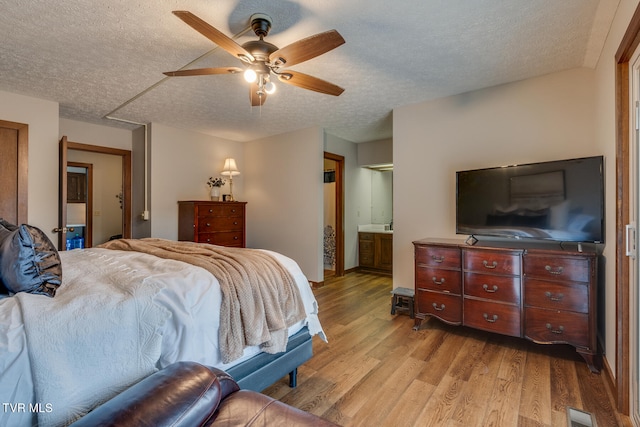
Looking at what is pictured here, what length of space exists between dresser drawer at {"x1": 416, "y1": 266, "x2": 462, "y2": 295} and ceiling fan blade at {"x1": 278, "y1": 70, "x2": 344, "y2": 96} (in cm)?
185

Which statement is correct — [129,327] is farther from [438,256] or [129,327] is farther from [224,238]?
[224,238]

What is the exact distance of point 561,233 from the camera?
7.82ft

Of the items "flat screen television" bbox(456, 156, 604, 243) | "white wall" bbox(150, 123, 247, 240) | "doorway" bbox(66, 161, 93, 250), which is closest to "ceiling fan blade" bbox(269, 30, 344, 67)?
"flat screen television" bbox(456, 156, 604, 243)

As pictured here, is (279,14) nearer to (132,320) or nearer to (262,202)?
(132,320)

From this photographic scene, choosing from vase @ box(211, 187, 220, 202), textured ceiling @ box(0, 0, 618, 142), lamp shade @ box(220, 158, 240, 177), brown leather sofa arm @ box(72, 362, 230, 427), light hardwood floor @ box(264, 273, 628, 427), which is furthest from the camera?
lamp shade @ box(220, 158, 240, 177)

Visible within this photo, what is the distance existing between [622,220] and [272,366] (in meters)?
2.19

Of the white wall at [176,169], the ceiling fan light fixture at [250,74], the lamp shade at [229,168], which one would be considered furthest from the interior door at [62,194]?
the ceiling fan light fixture at [250,74]

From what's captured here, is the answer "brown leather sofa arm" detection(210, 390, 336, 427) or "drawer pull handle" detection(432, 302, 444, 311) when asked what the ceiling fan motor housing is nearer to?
"brown leather sofa arm" detection(210, 390, 336, 427)

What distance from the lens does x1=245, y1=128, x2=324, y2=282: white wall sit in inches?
177

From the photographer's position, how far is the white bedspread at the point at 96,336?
3.08ft

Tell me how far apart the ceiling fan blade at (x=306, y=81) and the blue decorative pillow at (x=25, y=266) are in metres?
Result: 1.66

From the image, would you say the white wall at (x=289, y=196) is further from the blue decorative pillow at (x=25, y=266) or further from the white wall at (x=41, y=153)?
the blue decorative pillow at (x=25, y=266)

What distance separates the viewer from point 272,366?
174cm

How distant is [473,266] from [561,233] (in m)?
0.70
